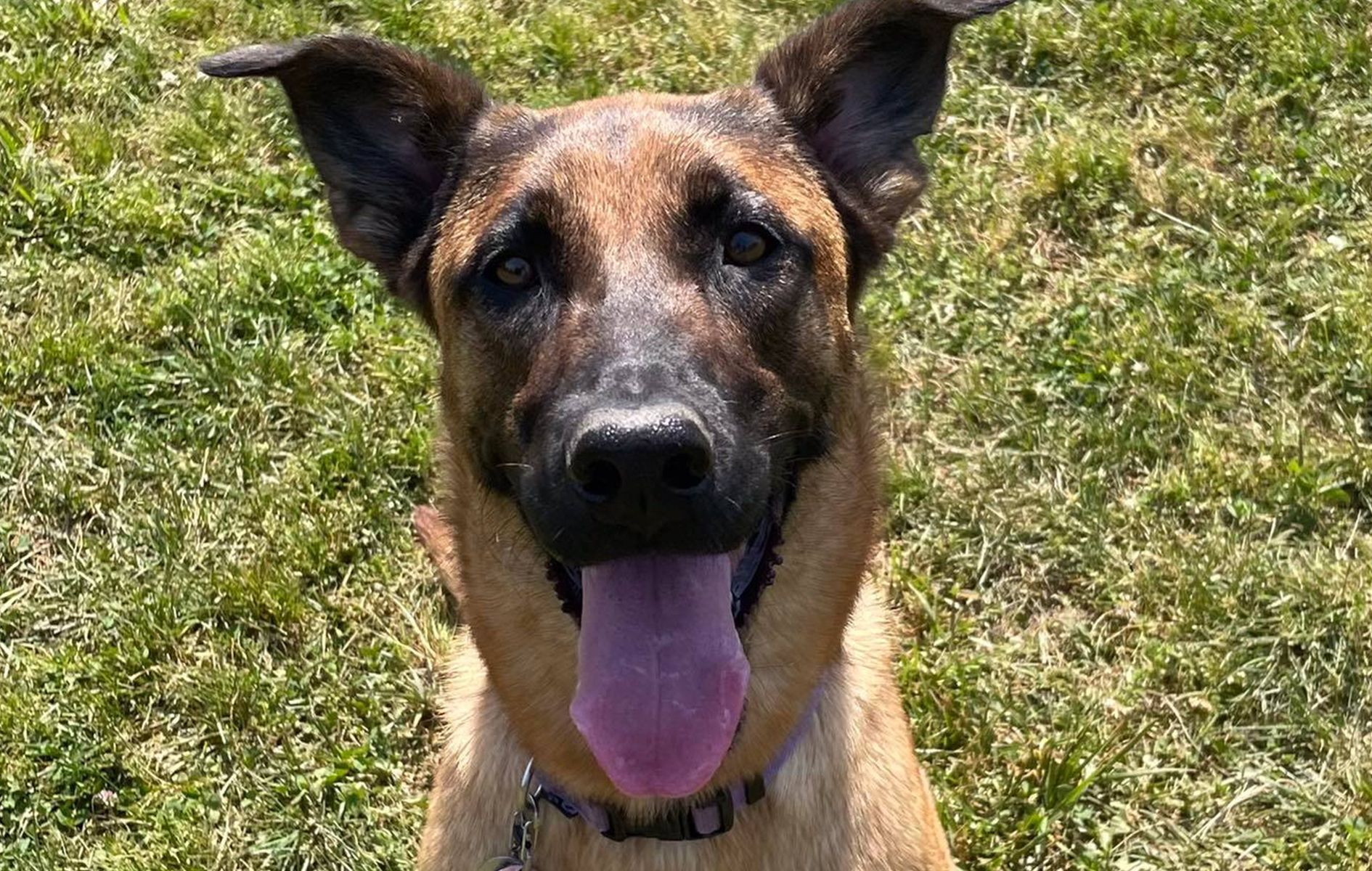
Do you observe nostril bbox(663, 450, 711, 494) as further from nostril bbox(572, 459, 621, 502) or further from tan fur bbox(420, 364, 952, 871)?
tan fur bbox(420, 364, 952, 871)

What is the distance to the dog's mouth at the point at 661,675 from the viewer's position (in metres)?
3.02

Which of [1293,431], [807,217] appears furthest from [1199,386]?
[807,217]

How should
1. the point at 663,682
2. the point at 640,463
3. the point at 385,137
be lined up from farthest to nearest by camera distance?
the point at 385,137 → the point at 663,682 → the point at 640,463

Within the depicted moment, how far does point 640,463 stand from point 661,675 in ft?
2.17

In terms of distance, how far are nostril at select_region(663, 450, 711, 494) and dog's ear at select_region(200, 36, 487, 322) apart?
135cm

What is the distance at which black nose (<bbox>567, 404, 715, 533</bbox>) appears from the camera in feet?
8.59

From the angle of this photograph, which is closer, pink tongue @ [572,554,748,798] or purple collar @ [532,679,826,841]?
pink tongue @ [572,554,748,798]

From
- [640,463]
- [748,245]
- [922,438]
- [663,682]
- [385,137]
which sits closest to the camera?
[640,463]

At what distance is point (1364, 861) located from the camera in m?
4.29

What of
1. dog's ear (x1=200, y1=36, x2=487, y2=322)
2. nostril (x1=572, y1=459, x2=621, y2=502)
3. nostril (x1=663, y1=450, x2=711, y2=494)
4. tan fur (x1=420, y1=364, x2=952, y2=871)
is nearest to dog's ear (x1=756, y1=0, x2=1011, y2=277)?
tan fur (x1=420, y1=364, x2=952, y2=871)

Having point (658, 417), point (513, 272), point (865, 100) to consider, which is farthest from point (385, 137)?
point (658, 417)

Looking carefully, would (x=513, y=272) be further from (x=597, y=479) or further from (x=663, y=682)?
(x=663, y=682)

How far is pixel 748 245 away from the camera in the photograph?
3.25m

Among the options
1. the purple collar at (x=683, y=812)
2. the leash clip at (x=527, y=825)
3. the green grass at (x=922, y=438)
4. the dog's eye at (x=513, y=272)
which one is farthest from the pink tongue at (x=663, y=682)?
the green grass at (x=922, y=438)
